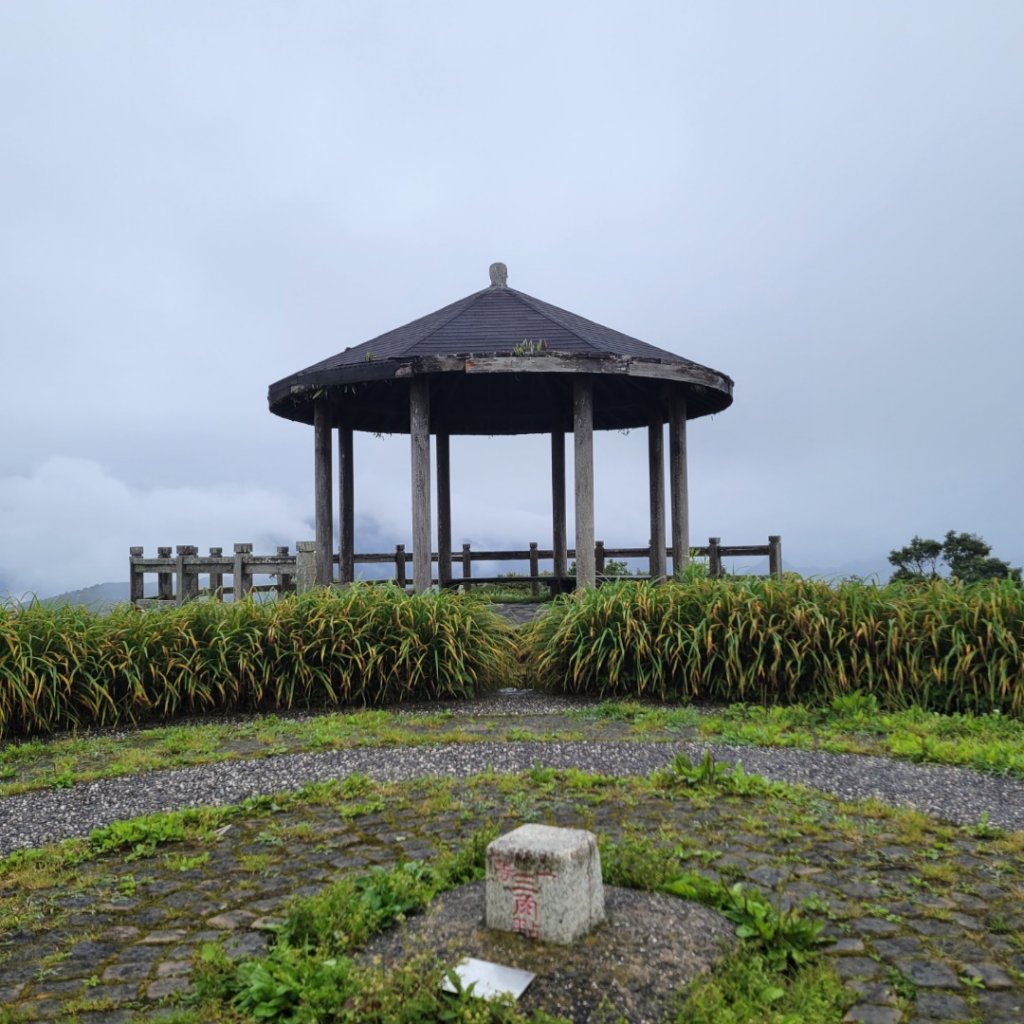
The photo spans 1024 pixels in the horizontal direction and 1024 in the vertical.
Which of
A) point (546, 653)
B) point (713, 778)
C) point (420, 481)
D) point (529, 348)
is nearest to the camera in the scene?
point (713, 778)

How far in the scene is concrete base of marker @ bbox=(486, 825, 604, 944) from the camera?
2.94 meters

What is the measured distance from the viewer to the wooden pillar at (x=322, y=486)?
1219cm

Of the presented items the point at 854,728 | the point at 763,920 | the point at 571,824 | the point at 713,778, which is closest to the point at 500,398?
the point at 854,728

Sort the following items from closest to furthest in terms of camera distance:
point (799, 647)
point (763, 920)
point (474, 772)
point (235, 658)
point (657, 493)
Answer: point (763, 920) → point (474, 772) → point (799, 647) → point (235, 658) → point (657, 493)

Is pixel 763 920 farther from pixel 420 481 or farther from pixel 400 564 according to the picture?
pixel 400 564

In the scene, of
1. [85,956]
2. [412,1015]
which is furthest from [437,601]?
[412,1015]

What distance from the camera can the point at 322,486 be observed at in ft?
40.4

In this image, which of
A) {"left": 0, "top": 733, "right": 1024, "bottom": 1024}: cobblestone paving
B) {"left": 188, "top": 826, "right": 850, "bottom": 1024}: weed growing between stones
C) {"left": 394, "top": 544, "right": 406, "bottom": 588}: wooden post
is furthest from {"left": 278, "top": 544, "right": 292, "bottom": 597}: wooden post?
{"left": 188, "top": 826, "right": 850, "bottom": 1024}: weed growing between stones

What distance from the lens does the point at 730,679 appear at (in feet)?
25.6

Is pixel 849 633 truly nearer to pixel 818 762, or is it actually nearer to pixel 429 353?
pixel 818 762

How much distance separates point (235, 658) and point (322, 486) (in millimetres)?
4629

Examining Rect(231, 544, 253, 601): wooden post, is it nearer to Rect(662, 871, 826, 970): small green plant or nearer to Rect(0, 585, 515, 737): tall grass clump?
Rect(0, 585, 515, 737): tall grass clump

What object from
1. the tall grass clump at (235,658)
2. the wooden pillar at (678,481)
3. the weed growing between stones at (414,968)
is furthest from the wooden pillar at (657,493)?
the weed growing between stones at (414,968)

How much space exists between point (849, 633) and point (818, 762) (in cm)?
267
